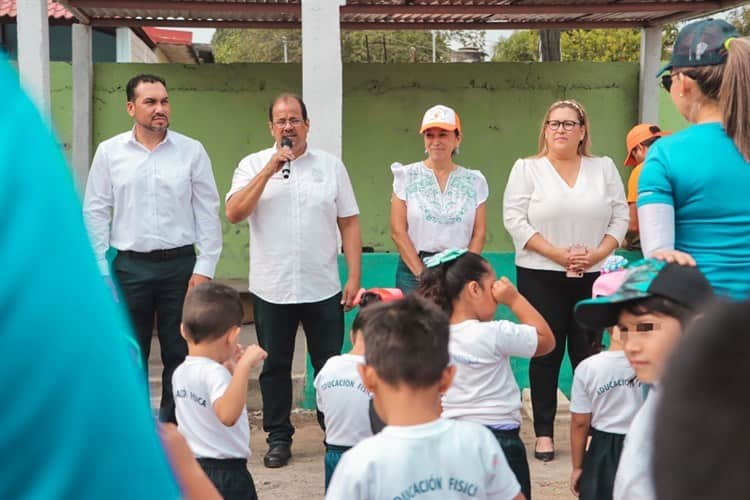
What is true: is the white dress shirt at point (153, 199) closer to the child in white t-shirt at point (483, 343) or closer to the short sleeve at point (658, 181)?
the child in white t-shirt at point (483, 343)

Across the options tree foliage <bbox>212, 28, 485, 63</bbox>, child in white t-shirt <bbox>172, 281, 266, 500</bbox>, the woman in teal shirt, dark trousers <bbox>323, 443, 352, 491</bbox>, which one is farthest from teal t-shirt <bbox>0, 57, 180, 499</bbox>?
tree foliage <bbox>212, 28, 485, 63</bbox>

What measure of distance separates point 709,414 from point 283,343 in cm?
473

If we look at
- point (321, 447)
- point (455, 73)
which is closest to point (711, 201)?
point (321, 447)

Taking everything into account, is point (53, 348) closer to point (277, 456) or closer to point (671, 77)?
point (671, 77)

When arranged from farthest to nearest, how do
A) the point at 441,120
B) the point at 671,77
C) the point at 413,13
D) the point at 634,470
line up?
1. the point at 413,13
2. the point at 441,120
3. the point at 671,77
4. the point at 634,470

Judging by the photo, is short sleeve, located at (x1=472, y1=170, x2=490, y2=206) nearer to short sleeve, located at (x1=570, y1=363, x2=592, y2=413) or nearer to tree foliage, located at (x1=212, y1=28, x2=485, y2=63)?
short sleeve, located at (x1=570, y1=363, x2=592, y2=413)

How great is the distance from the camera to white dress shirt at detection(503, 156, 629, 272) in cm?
527

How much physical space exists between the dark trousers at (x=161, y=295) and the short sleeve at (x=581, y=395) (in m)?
2.37

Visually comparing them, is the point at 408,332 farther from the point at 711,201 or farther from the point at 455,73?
the point at 455,73

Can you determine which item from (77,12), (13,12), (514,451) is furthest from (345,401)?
(13,12)

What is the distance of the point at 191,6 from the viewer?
26.6ft

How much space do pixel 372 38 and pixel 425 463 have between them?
38.0 metres

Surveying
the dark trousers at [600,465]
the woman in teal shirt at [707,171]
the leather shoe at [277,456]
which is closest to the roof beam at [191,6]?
the leather shoe at [277,456]

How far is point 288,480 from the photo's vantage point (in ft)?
16.8
